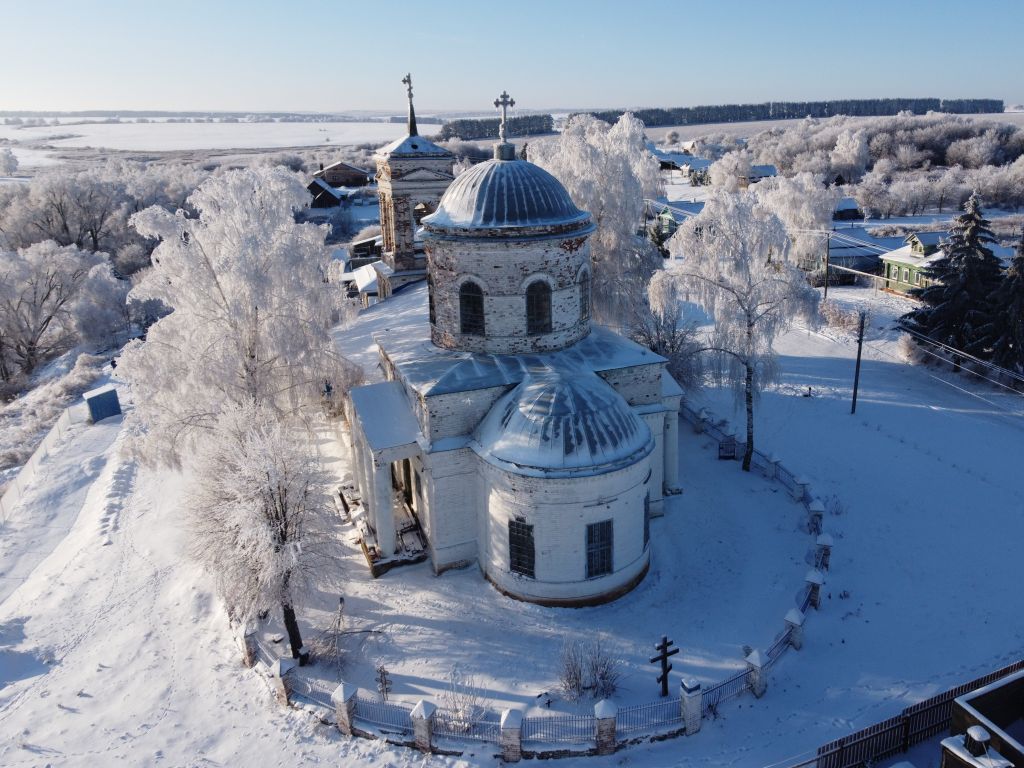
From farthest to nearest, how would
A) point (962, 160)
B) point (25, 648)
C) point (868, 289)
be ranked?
point (962, 160) < point (868, 289) < point (25, 648)

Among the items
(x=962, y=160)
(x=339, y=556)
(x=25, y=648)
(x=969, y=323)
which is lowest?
(x=25, y=648)

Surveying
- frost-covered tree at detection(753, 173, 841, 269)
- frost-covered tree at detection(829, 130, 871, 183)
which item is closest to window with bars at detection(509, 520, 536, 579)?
frost-covered tree at detection(753, 173, 841, 269)

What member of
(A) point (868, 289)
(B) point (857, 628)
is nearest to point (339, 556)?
(B) point (857, 628)

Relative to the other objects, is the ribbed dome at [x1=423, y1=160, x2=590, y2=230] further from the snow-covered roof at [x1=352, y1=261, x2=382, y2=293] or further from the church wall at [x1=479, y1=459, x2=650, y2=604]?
the snow-covered roof at [x1=352, y1=261, x2=382, y2=293]

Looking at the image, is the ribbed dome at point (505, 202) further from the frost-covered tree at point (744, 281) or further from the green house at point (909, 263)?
the green house at point (909, 263)

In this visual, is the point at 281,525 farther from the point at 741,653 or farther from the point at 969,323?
the point at 969,323

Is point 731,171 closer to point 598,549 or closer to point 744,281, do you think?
point 744,281
